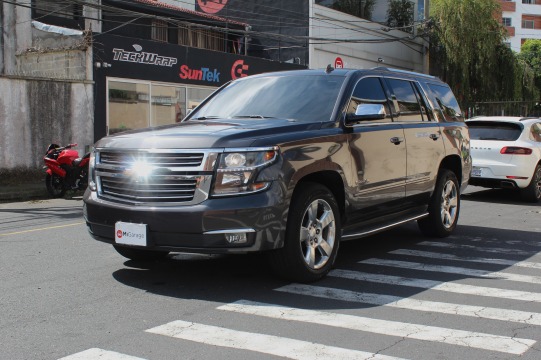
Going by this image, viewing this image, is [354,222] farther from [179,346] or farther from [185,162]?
[179,346]

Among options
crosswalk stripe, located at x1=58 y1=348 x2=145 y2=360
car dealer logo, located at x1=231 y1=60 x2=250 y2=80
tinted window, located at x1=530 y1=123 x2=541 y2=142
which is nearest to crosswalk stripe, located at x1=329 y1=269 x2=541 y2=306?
crosswalk stripe, located at x1=58 y1=348 x2=145 y2=360

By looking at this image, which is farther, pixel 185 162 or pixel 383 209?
pixel 383 209

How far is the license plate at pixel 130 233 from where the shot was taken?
5.21 m

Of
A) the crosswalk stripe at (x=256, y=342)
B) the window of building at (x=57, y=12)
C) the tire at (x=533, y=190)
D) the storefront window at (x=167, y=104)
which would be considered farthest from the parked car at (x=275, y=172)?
the window of building at (x=57, y=12)

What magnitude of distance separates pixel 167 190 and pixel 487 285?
3127 millimetres

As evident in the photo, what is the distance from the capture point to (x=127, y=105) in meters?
20.0

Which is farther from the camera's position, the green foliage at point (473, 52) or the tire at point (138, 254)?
the green foliage at point (473, 52)

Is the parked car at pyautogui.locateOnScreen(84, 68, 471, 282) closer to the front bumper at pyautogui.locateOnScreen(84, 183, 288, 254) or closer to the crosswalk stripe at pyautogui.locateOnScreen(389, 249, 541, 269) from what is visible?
the front bumper at pyautogui.locateOnScreen(84, 183, 288, 254)

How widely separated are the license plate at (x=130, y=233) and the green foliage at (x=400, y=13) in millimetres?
32371

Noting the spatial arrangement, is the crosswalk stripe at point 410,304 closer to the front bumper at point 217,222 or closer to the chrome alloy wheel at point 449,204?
the front bumper at point 217,222

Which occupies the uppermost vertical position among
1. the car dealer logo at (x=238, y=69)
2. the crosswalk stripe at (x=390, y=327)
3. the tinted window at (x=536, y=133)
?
the car dealer logo at (x=238, y=69)

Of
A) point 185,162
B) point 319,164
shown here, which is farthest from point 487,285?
point 185,162

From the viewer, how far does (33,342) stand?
167 inches

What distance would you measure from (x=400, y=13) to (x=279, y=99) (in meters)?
31.4
